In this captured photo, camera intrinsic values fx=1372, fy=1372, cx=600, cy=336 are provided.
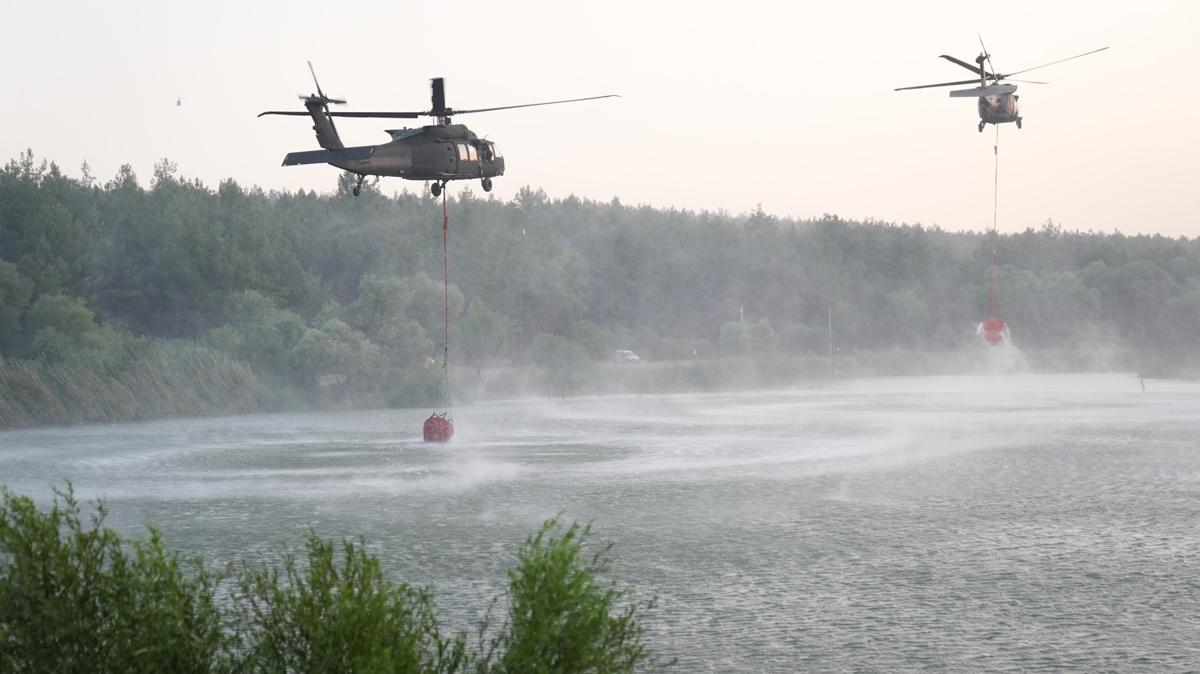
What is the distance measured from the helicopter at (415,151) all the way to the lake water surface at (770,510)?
17.5ft

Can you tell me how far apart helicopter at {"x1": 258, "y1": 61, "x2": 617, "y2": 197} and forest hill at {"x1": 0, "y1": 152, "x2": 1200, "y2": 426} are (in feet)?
68.1

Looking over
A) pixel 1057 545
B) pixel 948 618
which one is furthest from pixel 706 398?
pixel 948 618

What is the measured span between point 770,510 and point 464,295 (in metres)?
55.3

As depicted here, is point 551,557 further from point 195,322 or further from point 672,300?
point 672,300

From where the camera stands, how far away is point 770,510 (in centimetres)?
2152

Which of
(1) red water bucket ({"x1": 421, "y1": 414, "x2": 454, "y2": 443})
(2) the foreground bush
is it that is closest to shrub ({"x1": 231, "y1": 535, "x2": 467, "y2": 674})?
(2) the foreground bush

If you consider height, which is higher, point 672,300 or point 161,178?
point 161,178

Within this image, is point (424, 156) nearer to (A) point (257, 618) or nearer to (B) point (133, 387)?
(A) point (257, 618)

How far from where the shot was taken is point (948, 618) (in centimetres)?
1355

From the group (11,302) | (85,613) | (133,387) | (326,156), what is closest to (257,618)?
(85,613)

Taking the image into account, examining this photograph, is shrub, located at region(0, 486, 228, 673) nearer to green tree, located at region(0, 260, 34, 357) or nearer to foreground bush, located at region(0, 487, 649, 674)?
foreground bush, located at region(0, 487, 649, 674)

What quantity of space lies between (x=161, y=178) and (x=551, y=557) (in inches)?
2904

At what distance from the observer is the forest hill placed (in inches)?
1816

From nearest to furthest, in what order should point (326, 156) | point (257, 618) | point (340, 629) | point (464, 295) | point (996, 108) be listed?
point (340, 629), point (257, 618), point (326, 156), point (996, 108), point (464, 295)
